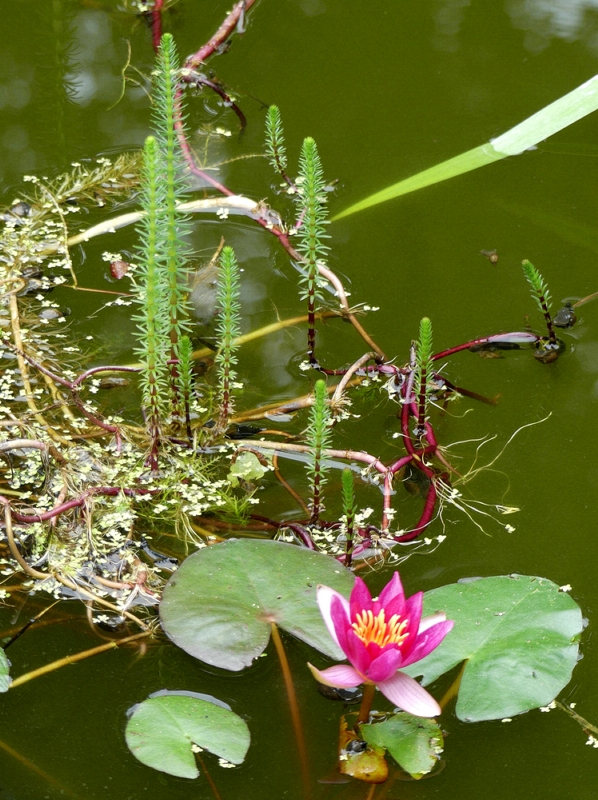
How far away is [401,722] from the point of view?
175cm

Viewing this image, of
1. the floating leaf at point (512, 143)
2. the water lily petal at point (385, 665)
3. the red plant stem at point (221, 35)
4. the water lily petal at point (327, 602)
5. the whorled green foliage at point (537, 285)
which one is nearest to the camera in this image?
the water lily petal at point (385, 665)

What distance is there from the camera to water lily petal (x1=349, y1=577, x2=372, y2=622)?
66.5 inches

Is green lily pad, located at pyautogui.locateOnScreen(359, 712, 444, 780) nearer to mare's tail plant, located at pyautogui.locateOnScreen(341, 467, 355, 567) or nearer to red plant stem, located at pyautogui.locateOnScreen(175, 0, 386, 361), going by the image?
mare's tail plant, located at pyautogui.locateOnScreen(341, 467, 355, 567)

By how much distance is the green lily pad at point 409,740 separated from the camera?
1684mm

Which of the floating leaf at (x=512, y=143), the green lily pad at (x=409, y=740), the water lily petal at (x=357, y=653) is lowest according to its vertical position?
the green lily pad at (x=409, y=740)

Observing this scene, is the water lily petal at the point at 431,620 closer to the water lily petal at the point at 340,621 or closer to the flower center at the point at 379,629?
the flower center at the point at 379,629

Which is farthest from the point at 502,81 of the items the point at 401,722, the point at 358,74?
the point at 401,722

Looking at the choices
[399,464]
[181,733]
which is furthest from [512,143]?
[181,733]

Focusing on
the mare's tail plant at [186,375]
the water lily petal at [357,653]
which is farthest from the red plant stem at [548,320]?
the water lily petal at [357,653]

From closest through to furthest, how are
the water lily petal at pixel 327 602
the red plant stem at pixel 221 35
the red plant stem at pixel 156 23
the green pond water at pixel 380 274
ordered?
the water lily petal at pixel 327 602 < the green pond water at pixel 380 274 < the red plant stem at pixel 221 35 < the red plant stem at pixel 156 23

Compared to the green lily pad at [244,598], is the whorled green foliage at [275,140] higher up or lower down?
higher up

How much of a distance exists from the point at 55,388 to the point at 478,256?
141 cm

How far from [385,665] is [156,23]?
287cm

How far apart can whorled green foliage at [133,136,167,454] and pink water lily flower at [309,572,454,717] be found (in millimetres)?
681
